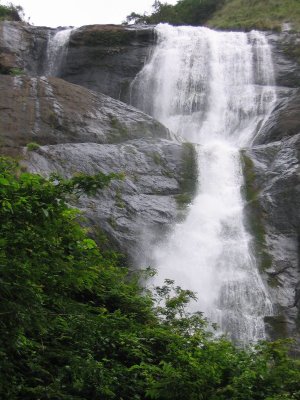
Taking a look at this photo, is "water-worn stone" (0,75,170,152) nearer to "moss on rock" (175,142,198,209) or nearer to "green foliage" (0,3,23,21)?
"moss on rock" (175,142,198,209)

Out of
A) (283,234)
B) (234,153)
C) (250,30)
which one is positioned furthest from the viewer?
(250,30)

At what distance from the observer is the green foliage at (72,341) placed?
14.1 feet

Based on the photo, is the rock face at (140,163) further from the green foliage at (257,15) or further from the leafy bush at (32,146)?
the green foliage at (257,15)

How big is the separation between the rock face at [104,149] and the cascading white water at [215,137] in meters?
0.86

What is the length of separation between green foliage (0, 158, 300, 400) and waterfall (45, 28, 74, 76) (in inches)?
882

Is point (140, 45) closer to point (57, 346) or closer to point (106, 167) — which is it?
point (106, 167)

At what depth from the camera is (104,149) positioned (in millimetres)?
16703

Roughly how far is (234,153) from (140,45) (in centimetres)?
1215

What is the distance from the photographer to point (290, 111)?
20734mm

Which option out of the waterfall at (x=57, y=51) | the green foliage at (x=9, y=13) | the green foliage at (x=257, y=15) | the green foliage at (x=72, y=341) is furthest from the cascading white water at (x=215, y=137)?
the green foliage at (x=9, y=13)

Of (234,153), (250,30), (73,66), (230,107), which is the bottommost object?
(234,153)

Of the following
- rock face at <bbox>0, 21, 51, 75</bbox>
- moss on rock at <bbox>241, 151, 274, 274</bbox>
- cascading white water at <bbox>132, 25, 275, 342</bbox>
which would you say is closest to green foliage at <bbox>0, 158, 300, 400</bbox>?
cascading white water at <bbox>132, 25, 275, 342</bbox>

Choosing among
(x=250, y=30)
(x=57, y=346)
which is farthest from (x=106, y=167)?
(x=250, y=30)

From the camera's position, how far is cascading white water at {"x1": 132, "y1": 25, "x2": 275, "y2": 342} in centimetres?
1320
